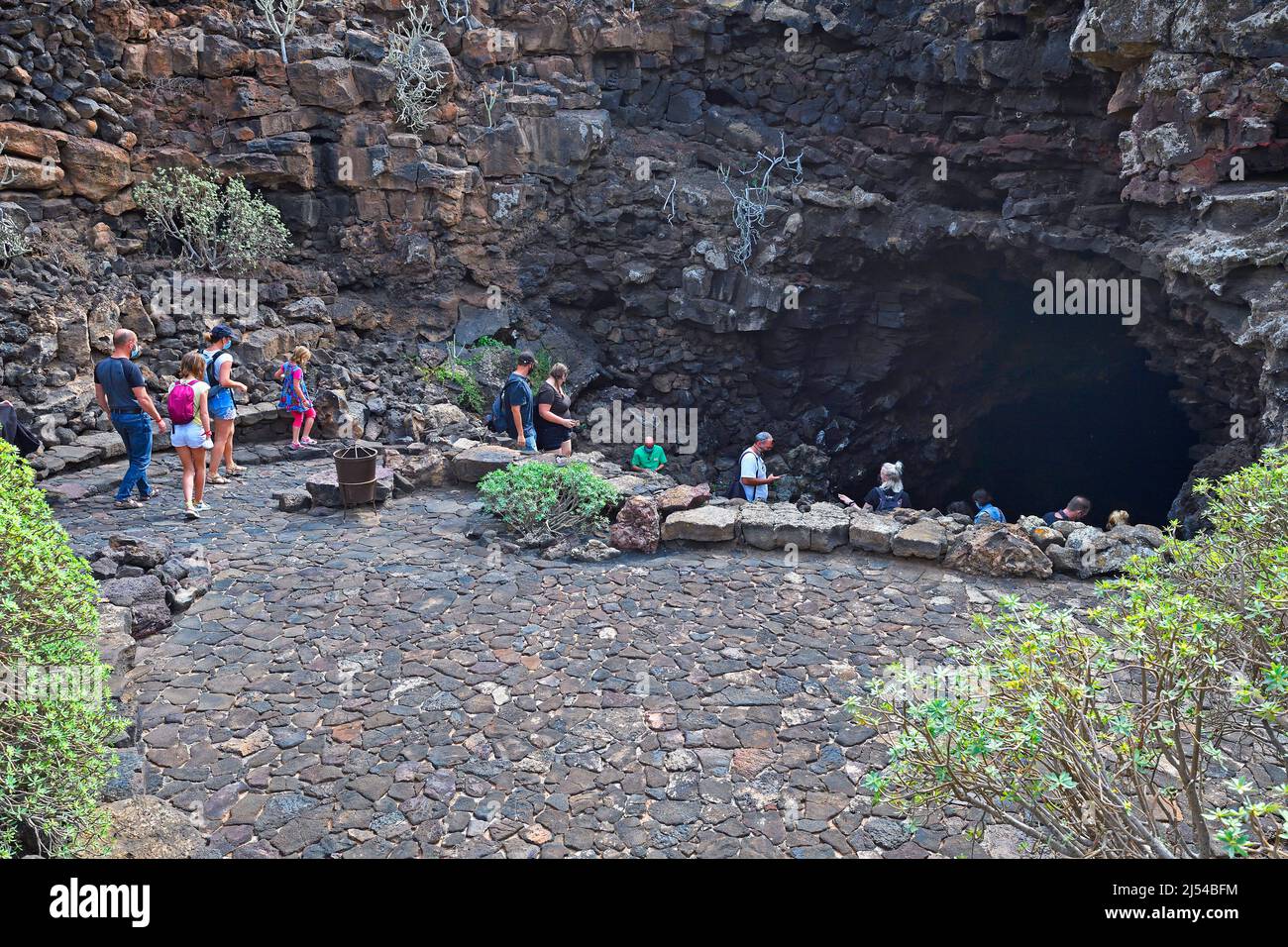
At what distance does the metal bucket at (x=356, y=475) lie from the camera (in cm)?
1003

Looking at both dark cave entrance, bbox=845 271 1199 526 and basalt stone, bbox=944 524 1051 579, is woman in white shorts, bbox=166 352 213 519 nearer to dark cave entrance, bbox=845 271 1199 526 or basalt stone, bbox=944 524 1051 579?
basalt stone, bbox=944 524 1051 579

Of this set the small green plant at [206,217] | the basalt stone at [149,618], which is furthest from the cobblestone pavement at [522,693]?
the small green plant at [206,217]

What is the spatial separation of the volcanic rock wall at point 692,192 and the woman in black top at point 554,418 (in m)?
2.71

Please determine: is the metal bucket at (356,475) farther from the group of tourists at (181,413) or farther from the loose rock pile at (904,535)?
the loose rock pile at (904,535)

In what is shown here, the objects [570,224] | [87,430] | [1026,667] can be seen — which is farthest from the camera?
[570,224]

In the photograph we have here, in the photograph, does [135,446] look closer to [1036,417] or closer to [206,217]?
[206,217]

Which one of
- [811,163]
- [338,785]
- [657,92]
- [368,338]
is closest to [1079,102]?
[811,163]

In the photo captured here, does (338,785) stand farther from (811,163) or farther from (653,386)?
(811,163)

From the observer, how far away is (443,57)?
16.8 m

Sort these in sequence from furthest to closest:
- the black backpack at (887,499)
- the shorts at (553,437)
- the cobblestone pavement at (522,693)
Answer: the shorts at (553,437) → the black backpack at (887,499) → the cobblestone pavement at (522,693)

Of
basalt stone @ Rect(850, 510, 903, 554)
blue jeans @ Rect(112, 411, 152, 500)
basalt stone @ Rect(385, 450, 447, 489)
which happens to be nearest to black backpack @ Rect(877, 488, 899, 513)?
basalt stone @ Rect(850, 510, 903, 554)

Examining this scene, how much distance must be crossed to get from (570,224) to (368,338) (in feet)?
15.2

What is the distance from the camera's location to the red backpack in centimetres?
951
